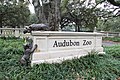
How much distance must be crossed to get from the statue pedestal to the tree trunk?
1.98 m

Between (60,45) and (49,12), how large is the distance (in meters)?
2.79

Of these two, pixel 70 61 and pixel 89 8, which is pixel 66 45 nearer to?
pixel 70 61

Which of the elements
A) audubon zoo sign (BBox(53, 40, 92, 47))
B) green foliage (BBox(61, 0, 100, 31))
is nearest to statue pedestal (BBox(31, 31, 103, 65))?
audubon zoo sign (BBox(53, 40, 92, 47))

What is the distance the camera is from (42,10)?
7.26 meters

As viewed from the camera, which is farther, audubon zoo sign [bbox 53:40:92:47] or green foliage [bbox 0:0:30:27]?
green foliage [bbox 0:0:30:27]

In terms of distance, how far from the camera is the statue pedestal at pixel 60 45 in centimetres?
437

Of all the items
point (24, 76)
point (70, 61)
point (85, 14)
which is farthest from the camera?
point (85, 14)

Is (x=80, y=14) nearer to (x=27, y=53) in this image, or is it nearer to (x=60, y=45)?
(x=60, y=45)

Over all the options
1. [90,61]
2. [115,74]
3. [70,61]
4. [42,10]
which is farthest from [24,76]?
[42,10]

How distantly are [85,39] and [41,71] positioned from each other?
2297 mm

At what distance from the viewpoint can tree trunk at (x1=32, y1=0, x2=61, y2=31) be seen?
7.23 metres

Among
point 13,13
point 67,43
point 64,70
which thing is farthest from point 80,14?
point 64,70

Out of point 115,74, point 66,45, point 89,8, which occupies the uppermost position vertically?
point 89,8

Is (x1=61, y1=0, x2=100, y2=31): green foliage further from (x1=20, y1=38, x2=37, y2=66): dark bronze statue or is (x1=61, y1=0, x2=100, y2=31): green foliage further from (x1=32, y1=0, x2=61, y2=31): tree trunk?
(x1=20, y1=38, x2=37, y2=66): dark bronze statue
